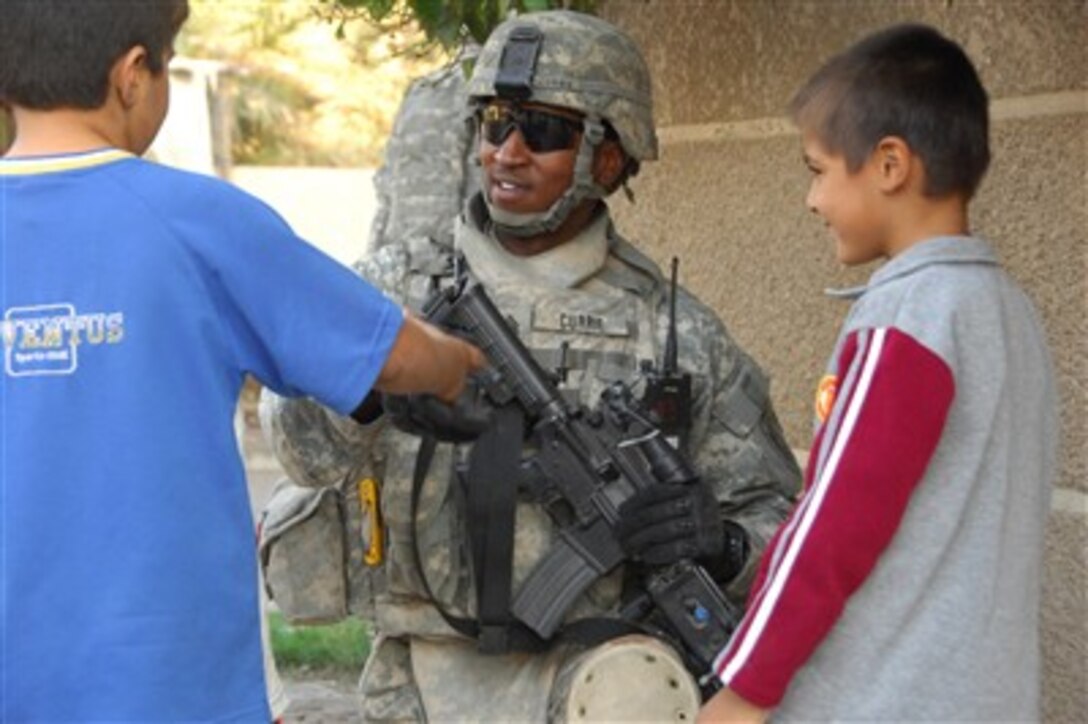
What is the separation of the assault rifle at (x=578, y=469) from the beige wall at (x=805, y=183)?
2.37ft

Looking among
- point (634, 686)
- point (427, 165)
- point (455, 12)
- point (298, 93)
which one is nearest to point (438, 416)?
point (634, 686)

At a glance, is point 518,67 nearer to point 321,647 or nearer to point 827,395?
point 827,395

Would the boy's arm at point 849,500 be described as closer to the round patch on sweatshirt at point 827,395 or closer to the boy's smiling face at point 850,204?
the round patch on sweatshirt at point 827,395

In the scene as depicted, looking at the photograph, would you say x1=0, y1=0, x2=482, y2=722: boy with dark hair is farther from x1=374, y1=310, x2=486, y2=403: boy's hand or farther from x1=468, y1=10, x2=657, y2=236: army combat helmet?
x1=468, y1=10, x2=657, y2=236: army combat helmet

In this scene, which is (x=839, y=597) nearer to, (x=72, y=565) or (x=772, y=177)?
(x=72, y=565)

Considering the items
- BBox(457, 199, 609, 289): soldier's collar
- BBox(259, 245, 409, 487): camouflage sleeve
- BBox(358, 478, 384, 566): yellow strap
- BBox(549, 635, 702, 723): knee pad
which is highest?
BBox(457, 199, 609, 289): soldier's collar

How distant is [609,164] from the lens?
11.9 feet

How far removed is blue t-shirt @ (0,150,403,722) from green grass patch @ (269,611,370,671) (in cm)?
449

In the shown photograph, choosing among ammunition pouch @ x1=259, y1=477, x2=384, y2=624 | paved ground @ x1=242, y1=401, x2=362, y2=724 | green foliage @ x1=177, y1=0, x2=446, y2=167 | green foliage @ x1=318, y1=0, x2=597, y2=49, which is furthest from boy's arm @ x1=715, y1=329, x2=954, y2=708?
green foliage @ x1=177, y1=0, x2=446, y2=167

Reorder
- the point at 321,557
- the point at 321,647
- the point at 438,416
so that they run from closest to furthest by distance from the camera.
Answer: the point at 438,416 < the point at 321,557 < the point at 321,647

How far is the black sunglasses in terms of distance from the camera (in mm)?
3504

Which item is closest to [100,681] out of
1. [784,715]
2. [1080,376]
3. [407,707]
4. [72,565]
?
[72,565]

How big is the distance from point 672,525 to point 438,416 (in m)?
0.42

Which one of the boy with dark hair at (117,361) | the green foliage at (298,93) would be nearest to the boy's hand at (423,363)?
the boy with dark hair at (117,361)
